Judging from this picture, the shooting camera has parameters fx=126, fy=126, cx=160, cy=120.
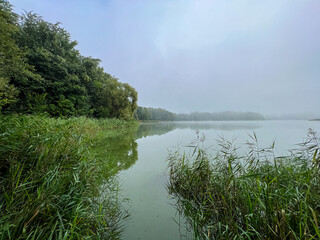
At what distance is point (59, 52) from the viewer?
13898mm

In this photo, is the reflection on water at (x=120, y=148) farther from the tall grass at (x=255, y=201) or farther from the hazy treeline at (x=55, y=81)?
the hazy treeline at (x=55, y=81)

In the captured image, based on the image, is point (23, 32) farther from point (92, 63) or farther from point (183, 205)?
point (183, 205)

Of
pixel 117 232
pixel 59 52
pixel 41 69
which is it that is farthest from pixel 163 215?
pixel 59 52

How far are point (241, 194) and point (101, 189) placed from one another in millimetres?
2224

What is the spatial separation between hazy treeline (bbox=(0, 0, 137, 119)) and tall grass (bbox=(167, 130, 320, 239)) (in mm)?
8835

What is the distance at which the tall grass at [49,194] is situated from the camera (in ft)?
3.60

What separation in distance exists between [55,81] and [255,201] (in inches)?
639

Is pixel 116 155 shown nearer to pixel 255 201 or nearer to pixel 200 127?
pixel 255 201

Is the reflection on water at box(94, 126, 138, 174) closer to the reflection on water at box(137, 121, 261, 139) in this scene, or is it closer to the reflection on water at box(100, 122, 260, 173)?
the reflection on water at box(100, 122, 260, 173)

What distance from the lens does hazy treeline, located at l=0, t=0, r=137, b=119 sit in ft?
32.8

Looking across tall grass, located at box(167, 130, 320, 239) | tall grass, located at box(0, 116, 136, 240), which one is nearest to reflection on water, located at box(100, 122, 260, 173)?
tall grass, located at box(0, 116, 136, 240)

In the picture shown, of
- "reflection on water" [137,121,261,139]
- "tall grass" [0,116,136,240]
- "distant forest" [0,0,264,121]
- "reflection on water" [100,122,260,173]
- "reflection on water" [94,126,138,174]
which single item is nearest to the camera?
"tall grass" [0,116,136,240]

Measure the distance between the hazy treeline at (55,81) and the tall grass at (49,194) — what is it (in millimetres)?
7364

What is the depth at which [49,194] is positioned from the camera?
1.30 metres
